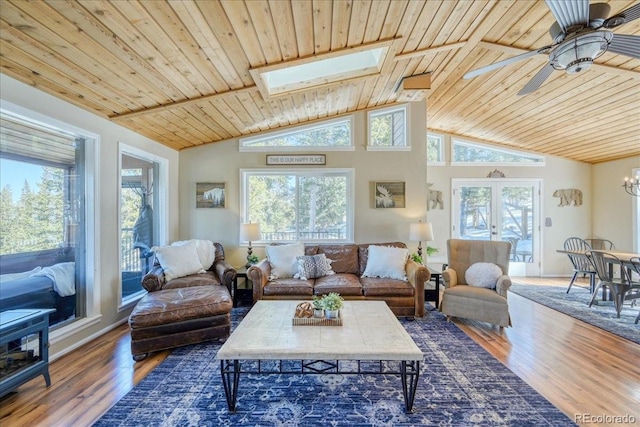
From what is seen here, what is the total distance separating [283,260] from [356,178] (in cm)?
181

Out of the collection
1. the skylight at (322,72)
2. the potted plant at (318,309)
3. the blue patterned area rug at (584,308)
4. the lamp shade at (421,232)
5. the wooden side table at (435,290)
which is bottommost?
the blue patterned area rug at (584,308)

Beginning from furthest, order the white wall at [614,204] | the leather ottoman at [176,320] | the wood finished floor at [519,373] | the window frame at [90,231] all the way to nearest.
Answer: the white wall at [614,204]
the window frame at [90,231]
the leather ottoman at [176,320]
the wood finished floor at [519,373]

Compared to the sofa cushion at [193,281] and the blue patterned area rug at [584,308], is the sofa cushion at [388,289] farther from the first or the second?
the blue patterned area rug at [584,308]

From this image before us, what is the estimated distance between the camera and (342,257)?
4336mm

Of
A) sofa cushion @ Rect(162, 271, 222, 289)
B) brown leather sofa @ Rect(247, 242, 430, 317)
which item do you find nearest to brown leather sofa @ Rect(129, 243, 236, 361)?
sofa cushion @ Rect(162, 271, 222, 289)

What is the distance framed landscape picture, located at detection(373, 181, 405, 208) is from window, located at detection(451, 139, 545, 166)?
215 cm

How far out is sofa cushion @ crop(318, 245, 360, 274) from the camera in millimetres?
4289

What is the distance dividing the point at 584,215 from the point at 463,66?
485 centimetres

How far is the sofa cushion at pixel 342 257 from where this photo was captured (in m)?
4.29

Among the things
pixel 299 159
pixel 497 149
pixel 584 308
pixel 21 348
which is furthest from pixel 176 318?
pixel 497 149

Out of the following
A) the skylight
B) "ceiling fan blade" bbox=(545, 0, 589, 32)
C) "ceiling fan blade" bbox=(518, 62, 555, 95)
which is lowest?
"ceiling fan blade" bbox=(518, 62, 555, 95)

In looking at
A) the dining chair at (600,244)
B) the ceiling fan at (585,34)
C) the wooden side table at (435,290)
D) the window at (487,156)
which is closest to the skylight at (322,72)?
the ceiling fan at (585,34)

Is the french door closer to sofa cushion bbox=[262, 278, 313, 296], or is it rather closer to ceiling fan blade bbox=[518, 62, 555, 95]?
ceiling fan blade bbox=[518, 62, 555, 95]

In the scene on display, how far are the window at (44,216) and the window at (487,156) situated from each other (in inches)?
245
